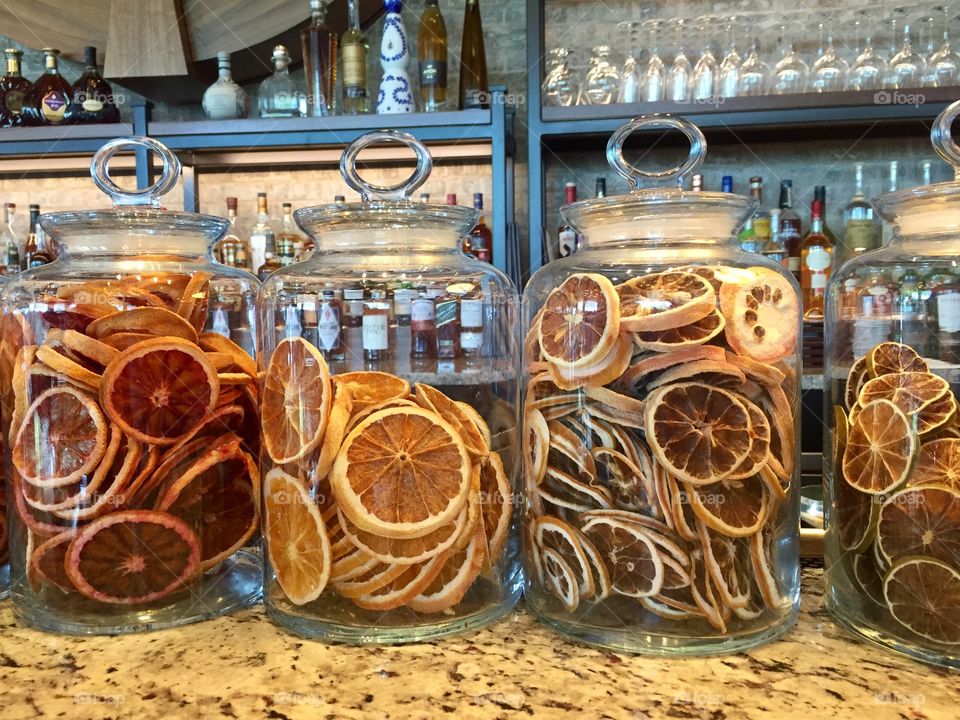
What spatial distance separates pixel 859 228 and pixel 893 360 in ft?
6.84

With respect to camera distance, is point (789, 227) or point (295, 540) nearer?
point (295, 540)

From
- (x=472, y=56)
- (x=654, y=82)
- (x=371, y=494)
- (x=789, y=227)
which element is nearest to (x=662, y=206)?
(x=371, y=494)

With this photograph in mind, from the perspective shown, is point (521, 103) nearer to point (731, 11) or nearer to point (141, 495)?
point (731, 11)

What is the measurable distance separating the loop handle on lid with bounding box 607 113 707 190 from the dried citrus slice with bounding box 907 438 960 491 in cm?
22

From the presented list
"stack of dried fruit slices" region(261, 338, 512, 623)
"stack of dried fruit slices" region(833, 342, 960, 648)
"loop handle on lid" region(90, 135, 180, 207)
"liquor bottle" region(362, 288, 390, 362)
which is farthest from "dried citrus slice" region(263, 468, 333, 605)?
"stack of dried fruit slices" region(833, 342, 960, 648)

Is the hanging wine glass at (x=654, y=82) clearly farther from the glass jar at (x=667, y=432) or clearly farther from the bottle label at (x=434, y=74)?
the glass jar at (x=667, y=432)

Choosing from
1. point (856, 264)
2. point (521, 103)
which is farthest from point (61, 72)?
point (856, 264)

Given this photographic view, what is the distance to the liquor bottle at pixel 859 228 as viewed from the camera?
2330 mm

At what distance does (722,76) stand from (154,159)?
5.60ft

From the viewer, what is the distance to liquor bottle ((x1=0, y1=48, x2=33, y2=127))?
246cm

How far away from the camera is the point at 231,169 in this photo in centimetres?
272

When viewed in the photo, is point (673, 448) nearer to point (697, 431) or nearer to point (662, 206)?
point (697, 431)

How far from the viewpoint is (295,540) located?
50 cm

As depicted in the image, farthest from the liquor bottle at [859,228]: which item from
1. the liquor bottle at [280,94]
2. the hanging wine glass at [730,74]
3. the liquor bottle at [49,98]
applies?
the liquor bottle at [49,98]
